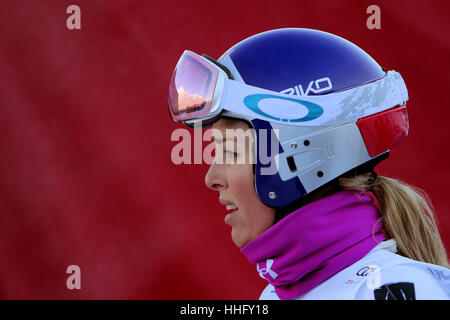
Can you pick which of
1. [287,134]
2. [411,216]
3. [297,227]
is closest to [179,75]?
[287,134]

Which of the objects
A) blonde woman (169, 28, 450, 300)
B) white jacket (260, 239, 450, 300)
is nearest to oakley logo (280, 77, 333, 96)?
blonde woman (169, 28, 450, 300)

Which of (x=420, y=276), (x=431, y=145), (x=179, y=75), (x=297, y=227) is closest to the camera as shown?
(x=420, y=276)

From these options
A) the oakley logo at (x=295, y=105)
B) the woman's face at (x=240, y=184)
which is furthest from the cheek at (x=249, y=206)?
the oakley logo at (x=295, y=105)

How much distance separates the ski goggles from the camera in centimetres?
104

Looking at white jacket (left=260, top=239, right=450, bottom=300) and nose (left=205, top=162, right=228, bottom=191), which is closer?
white jacket (left=260, top=239, right=450, bottom=300)

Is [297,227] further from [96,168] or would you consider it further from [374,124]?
[96,168]

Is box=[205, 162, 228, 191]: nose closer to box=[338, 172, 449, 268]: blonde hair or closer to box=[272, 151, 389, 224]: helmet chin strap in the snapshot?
box=[272, 151, 389, 224]: helmet chin strap

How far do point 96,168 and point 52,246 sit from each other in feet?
1.26

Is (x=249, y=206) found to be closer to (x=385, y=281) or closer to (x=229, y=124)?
(x=229, y=124)

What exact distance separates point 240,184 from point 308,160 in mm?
142

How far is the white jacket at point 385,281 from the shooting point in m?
0.86

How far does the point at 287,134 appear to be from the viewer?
3.38ft

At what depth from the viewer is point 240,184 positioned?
104 centimetres

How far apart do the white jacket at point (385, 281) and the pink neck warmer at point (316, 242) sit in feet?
0.05
